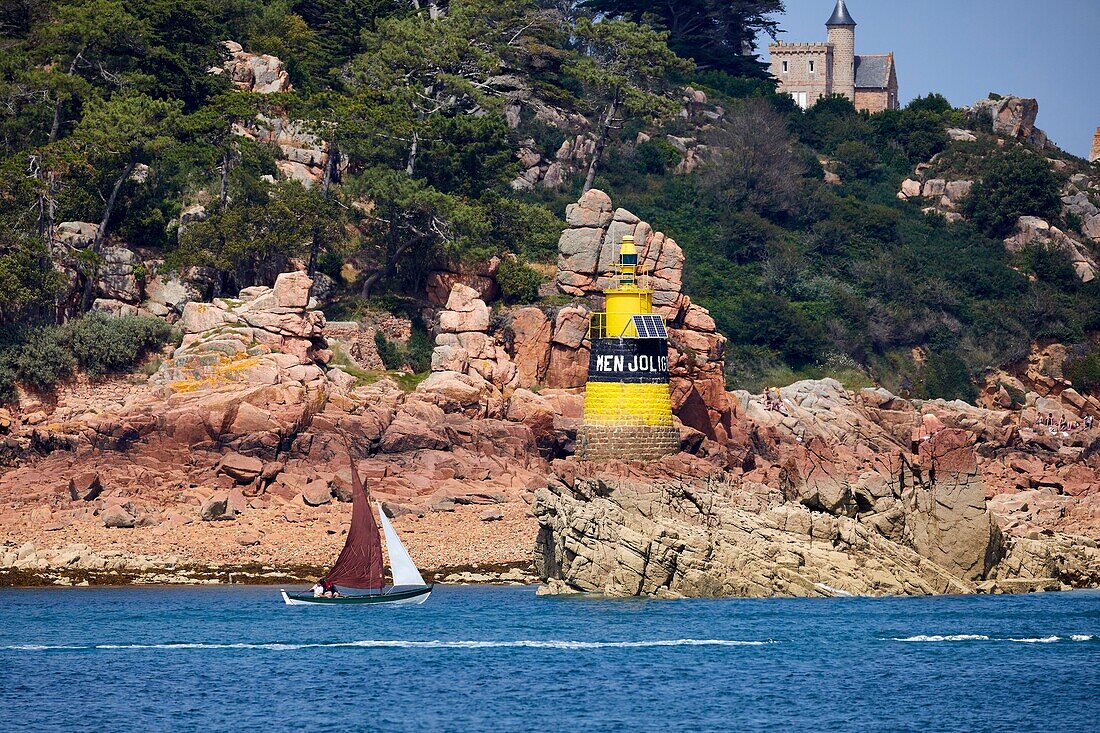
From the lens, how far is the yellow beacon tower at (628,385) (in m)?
68.2

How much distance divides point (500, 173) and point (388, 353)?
1107cm

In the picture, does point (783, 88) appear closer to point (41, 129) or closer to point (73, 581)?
point (41, 129)

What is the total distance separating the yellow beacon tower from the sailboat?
1341 centimetres

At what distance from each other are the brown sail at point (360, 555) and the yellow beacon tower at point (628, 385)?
14.1 metres

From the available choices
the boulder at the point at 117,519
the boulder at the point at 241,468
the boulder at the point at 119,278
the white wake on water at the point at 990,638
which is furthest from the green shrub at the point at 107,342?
the white wake on water at the point at 990,638

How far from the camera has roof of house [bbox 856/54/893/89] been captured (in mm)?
138625

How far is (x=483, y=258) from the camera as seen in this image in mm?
78500

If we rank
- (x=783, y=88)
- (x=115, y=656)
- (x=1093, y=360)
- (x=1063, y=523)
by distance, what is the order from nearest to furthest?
(x=115, y=656), (x=1063, y=523), (x=1093, y=360), (x=783, y=88)

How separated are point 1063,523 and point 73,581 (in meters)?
33.7

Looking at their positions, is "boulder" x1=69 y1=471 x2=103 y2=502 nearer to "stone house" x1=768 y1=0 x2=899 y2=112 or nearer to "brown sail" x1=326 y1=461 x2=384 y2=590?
"brown sail" x1=326 y1=461 x2=384 y2=590

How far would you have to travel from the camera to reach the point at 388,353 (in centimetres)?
7675

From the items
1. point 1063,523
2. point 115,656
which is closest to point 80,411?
point 115,656

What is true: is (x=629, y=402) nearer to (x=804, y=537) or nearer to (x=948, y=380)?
(x=804, y=537)

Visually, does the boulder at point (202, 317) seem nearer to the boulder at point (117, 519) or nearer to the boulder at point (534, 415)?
the boulder at point (117, 519)
